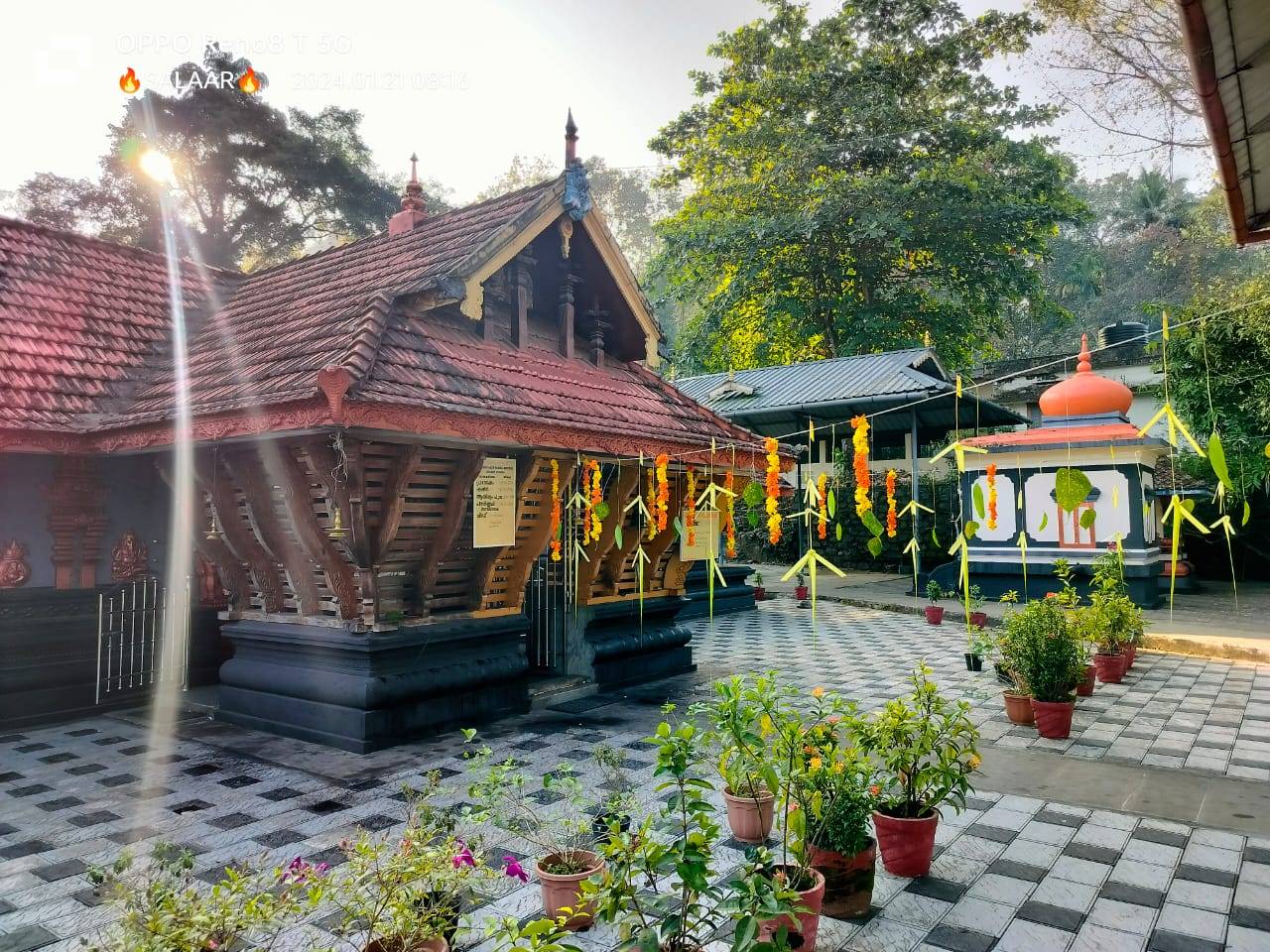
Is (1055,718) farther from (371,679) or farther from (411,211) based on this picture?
(411,211)

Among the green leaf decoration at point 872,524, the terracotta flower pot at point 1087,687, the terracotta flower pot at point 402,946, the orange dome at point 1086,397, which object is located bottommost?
the terracotta flower pot at point 1087,687

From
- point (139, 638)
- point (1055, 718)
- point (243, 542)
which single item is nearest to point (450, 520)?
point (243, 542)

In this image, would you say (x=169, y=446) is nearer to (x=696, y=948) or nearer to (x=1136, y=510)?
(x=696, y=948)

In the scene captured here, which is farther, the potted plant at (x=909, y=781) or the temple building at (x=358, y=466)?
the temple building at (x=358, y=466)

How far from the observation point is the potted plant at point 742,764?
403cm

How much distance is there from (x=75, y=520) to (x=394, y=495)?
158 inches

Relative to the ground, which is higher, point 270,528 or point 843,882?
point 270,528

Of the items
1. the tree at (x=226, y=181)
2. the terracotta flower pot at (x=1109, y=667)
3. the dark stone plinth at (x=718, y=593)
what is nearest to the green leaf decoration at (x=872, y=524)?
the terracotta flower pot at (x=1109, y=667)

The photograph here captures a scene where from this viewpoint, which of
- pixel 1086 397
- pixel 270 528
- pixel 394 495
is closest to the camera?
pixel 394 495

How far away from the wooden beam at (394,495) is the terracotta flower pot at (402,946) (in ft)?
13.5

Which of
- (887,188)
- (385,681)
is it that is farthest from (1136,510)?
(385,681)

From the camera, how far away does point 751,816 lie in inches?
189

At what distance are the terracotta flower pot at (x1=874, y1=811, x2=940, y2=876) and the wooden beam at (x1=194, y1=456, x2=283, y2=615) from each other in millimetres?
6072

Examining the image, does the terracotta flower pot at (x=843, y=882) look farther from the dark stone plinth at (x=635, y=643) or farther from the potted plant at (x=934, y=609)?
the potted plant at (x=934, y=609)
